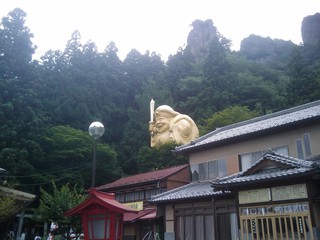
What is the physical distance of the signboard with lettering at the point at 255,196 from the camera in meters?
13.1

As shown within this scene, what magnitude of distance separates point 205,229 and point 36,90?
86.5ft

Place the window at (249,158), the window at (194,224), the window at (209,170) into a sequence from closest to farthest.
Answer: the window at (194,224), the window at (249,158), the window at (209,170)

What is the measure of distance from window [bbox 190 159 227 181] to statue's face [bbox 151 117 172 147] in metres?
12.6

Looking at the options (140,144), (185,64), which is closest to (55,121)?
(140,144)

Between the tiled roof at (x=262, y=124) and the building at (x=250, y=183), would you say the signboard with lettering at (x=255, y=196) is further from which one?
the tiled roof at (x=262, y=124)

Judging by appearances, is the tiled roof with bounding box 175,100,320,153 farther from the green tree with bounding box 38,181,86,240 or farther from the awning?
the green tree with bounding box 38,181,86,240

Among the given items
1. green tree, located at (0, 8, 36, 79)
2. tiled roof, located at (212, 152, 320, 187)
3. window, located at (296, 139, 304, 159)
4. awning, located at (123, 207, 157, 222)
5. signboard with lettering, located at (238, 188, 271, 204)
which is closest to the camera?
tiled roof, located at (212, 152, 320, 187)

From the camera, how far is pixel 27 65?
119 ft

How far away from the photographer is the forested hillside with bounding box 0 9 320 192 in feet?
103

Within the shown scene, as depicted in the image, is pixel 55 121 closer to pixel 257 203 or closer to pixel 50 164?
pixel 50 164

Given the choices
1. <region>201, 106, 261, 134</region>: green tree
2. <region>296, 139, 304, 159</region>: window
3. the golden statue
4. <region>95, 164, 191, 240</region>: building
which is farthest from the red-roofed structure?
<region>201, 106, 261, 134</region>: green tree

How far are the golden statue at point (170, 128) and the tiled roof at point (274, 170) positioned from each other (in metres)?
18.3

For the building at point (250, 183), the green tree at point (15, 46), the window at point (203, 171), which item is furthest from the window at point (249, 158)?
the green tree at point (15, 46)

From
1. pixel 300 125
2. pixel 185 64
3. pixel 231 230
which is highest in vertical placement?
pixel 185 64
